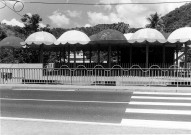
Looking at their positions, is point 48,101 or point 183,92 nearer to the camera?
point 48,101

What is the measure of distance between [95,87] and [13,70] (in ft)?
18.0

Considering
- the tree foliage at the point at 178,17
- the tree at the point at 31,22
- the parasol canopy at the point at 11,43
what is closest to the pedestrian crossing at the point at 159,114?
the parasol canopy at the point at 11,43

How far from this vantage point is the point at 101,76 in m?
16.5

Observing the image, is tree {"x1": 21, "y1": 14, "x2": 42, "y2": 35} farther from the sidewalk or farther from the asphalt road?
the asphalt road

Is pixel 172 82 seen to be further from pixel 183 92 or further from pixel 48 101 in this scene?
pixel 48 101

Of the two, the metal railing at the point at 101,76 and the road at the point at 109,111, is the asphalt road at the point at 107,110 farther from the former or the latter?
the metal railing at the point at 101,76

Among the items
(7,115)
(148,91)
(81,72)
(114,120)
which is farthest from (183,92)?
(7,115)

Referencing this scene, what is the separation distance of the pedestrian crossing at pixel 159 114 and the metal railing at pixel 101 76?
4548 mm

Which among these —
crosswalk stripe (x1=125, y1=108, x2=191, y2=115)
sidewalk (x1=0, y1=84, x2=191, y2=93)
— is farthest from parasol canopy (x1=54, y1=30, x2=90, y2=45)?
crosswalk stripe (x1=125, y1=108, x2=191, y2=115)

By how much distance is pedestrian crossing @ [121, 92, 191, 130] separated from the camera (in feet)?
23.6

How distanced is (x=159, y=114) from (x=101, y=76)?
8.14m

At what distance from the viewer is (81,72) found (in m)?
16.8

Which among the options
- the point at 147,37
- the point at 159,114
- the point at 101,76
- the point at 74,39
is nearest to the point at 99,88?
the point at 101,76

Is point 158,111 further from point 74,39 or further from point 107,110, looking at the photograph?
point 74,39
